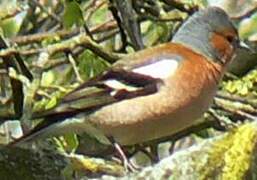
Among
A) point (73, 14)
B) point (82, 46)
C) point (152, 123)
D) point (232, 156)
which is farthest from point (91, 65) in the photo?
point (232, 156)

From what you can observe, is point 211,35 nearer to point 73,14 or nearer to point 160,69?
point 160,69

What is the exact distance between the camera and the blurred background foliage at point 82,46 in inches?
202

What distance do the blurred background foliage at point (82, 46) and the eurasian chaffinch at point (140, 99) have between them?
120 millimetres

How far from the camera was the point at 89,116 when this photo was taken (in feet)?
16.0

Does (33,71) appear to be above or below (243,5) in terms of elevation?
above

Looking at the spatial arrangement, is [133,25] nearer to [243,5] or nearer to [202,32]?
[202,32]

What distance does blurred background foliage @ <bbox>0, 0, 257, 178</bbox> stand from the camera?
513 centimetres

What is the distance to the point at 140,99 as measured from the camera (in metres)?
4.82

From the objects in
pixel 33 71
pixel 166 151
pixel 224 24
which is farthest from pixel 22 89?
pixel 166 151

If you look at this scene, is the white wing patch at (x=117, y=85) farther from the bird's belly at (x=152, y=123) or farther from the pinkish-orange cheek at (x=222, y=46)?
the pinkish-orange cheek at (x=222, y=46)

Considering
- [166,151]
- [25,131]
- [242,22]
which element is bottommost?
[166,151]

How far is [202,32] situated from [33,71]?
1049 millimetres

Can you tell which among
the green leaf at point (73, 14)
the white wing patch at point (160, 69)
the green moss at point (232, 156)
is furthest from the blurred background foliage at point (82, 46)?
the green moss at point (232, 156)

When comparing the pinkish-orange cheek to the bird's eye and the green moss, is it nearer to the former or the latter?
the bird's eye
